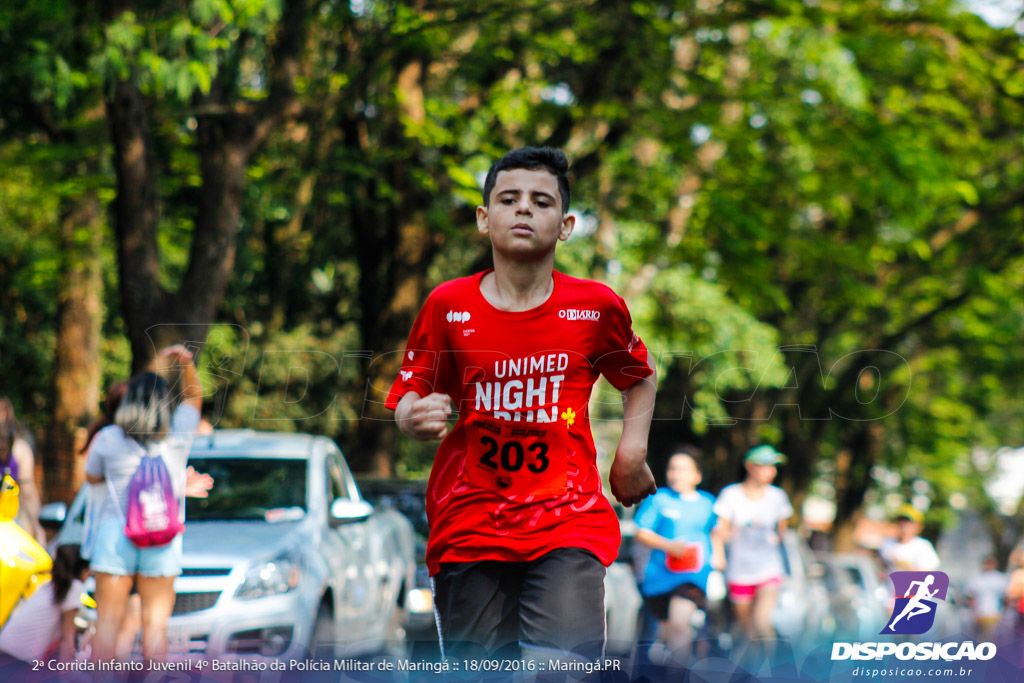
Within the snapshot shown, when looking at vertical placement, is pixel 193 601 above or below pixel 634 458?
below

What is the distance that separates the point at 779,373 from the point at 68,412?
11377 millimetres

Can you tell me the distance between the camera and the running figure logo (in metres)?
4.86

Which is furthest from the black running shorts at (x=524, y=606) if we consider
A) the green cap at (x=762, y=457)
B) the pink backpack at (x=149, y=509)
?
the green cap at (x=762, y=457)

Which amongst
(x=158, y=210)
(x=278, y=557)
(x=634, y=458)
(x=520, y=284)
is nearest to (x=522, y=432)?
(x=634, y=458)

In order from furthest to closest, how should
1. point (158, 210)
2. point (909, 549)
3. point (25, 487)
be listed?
point (909, 549) → point (158, 210) → point (25, 487)

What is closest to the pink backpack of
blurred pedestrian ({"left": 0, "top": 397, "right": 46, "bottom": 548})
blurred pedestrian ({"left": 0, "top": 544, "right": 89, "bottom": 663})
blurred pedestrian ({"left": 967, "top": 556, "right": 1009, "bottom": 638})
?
blurred pedestrian ({"left": 0, "top": 544, "right": 89, "bottom": 663})

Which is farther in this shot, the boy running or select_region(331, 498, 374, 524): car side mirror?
select_region(331, 498, 374, 524): car side mirror

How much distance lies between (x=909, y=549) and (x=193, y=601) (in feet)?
22.3

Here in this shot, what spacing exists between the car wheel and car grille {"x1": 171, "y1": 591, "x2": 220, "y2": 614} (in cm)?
64

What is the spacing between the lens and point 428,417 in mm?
2994

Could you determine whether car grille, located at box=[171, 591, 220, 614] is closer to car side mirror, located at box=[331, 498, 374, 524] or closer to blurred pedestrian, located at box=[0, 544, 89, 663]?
blurred pedestrian, located at box=[0, 544, 89, 663]

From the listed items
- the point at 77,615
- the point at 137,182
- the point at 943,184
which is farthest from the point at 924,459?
the point at 77,615

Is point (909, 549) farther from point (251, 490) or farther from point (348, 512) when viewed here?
point (251, 490)

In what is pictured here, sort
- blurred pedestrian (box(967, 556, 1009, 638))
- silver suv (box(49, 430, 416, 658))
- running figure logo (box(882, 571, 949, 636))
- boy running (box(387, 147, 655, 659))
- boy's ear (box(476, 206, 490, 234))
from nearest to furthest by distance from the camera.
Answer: boy running (box(387, 147, 655, 659)) → boy's ear (box(476, 206, 490, 234)) → running figure logo (box(882, 571, 949, 636)) → silver suv (box(49, 430, 416, 658)) → blurred pedestrian (box(967, 556, 1009, 638))
